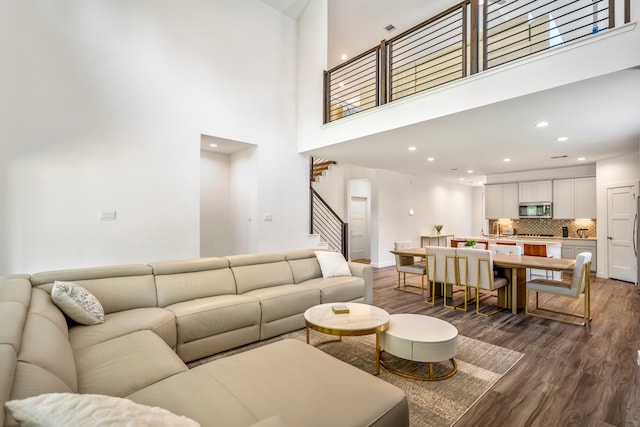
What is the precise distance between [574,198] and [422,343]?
24.1 ft

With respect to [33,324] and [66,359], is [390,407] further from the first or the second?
[33,324]

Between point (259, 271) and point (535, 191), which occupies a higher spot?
point (535, 191)

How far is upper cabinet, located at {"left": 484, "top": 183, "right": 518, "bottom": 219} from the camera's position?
808cm

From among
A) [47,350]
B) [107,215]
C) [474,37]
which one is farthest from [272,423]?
[474,37]

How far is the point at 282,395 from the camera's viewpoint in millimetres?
1446

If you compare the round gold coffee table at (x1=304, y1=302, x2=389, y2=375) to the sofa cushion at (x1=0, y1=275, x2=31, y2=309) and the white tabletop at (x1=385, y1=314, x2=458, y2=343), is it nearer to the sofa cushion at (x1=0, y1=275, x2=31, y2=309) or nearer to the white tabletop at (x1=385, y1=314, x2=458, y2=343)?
the white tabletop at (x1=385, y1=314, x2=458, y2=343)

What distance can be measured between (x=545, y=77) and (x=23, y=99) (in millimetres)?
5654

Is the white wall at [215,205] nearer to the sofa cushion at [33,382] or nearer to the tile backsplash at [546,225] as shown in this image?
the sofa cushion at [33,382]

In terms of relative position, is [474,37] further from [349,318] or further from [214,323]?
[214,323]

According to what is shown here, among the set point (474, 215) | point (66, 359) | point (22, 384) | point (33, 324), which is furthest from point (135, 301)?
point (474, 215)

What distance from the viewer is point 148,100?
4.22 m

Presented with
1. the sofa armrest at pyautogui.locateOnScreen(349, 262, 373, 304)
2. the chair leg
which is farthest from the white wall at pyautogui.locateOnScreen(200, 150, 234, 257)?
the chair leg

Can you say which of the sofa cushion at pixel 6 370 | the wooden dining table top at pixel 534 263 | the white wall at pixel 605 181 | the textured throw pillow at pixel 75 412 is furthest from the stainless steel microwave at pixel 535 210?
the sofa cushion at pixel 6 370

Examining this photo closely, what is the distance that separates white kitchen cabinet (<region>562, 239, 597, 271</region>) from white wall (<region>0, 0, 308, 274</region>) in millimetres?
6785
